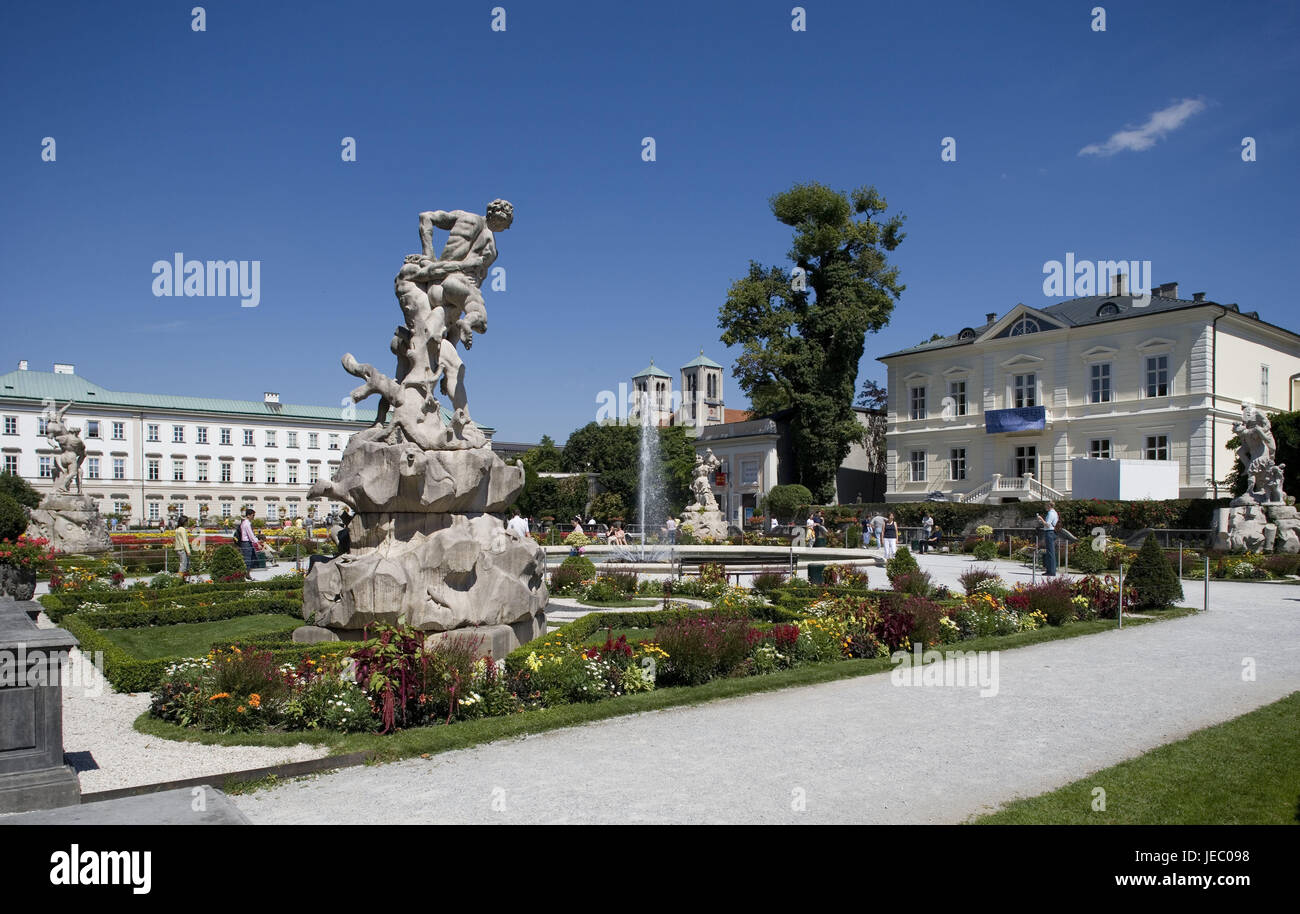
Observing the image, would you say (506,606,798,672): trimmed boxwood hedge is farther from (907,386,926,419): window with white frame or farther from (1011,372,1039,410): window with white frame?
(907,386,926,419): window with white frame

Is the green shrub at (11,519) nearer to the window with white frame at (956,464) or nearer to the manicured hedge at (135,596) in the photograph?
the manicured hedge at (135,596)

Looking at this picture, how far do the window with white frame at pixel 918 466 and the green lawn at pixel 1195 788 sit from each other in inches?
1715

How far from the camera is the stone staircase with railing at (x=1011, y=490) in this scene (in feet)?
140

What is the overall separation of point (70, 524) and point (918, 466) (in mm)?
40710

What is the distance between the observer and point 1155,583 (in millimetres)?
16562

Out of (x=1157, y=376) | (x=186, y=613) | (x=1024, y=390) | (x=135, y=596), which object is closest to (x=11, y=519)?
(x=135, y=596)

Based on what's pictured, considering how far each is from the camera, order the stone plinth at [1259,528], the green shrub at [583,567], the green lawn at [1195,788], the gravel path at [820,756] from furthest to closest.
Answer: the stone plinth at [1259,528] < the green shrub at [583,567] < the gravel path at [820,756] < the green lawn at [1195,788]

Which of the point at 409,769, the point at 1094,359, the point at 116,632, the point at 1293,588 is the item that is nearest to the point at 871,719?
the point at 409,769

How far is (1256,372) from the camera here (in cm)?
4191

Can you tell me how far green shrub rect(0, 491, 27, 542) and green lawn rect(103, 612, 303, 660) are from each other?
13436 millimetres

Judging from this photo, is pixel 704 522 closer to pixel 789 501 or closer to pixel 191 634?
pixel 789 501

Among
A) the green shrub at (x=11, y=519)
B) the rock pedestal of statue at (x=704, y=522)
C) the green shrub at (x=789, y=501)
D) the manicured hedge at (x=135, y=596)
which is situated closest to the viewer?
the manicured hedge at (x=135, y=596)

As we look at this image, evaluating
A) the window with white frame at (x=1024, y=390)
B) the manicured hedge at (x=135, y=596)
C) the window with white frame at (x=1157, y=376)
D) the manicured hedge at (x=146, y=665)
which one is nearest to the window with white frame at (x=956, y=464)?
the window with white frame at (x=1024, y=390)

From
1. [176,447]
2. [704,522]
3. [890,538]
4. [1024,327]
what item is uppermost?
[1024,327]
